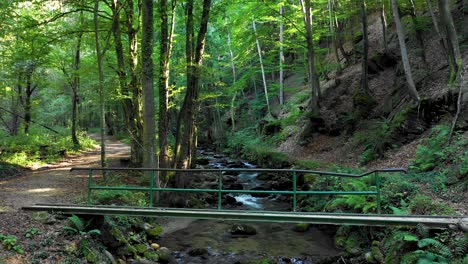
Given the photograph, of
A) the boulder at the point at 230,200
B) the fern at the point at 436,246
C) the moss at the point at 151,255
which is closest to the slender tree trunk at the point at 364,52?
the boulder at the point at 230,200

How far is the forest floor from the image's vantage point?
6875 millimetres

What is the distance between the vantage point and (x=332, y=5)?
845 inches

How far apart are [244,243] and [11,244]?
6.08 meters

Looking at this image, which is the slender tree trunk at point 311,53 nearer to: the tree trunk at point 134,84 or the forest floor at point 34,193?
the tree trunk at point 134,84

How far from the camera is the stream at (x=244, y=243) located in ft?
29.8

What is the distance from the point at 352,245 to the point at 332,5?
16.9 meters

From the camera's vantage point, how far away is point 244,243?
10227 millimetres

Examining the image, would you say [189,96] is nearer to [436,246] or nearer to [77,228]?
[77,228]

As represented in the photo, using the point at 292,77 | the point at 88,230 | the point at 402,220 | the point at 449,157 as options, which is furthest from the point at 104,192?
the point at 292,77

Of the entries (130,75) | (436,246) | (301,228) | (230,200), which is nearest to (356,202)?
(301,228)

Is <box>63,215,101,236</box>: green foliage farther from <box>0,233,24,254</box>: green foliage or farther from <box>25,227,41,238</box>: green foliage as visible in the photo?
<box>0,233,24,254</box>: green foliage

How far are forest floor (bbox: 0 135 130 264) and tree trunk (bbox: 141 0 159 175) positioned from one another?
8.73 feet

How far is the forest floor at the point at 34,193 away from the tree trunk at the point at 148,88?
2661 mm

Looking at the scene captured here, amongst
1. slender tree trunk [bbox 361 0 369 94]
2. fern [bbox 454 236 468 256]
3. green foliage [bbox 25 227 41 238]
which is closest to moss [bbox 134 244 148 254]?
green foliage [bbox 25 227 41 238]
